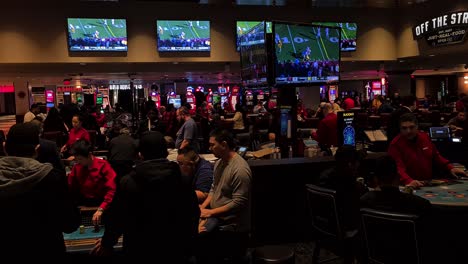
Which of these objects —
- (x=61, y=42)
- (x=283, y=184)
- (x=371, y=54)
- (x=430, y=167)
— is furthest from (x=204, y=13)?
(x=430, y=167)

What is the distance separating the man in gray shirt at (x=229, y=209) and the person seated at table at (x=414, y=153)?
5.86 ft

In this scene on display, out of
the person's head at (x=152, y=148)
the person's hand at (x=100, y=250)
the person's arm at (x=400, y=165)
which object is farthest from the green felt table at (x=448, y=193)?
the person's hand at (x=100, y=250)

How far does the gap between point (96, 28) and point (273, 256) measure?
843cm

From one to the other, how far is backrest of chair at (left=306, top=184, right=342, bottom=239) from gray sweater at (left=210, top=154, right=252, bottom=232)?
0.69m

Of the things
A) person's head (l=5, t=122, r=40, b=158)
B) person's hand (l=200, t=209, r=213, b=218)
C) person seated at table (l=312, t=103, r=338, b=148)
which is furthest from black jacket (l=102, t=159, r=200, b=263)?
person seated at table (l=312, t=103, r=338, b=148)

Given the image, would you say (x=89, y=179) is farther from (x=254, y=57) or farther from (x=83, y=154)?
(x=254, y=57)

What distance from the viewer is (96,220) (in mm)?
3584

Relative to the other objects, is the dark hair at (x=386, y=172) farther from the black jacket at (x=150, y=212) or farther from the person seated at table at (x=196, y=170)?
the person seated at table at (x=196, y=170)

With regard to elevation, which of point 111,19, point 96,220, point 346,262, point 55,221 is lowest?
point 346,262

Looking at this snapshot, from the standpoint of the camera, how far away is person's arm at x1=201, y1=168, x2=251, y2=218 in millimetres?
3779

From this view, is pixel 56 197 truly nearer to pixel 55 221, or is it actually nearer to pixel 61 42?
pixel 55 221

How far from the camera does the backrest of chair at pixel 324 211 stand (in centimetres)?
395

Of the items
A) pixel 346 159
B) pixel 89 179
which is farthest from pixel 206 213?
pixel 346 159

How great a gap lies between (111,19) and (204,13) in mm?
2376
